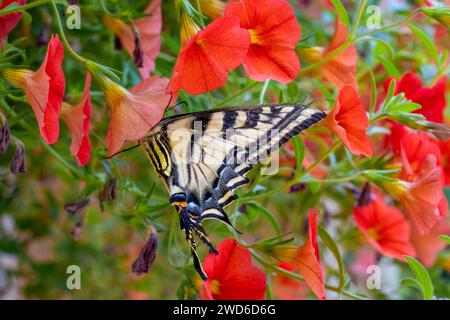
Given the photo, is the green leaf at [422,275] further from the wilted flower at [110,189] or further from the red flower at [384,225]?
the wilted flower at [110,189]

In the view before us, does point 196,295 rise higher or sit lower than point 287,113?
lower

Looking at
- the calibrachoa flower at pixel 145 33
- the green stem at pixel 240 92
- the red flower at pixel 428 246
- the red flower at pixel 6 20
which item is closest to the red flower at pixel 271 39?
the green stem at pixel 240 92

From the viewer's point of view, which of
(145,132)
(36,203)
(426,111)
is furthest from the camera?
(36,203)

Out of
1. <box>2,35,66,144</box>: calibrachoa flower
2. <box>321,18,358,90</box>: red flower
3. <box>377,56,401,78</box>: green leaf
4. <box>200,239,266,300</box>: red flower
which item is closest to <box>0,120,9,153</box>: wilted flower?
<box>2,35,66,144</box>: calibrachoa flower

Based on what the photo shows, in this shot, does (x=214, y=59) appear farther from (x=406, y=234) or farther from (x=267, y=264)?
(x=406, y=234)

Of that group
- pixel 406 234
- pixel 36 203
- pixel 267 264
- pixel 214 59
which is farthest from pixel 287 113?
pixel 36 203

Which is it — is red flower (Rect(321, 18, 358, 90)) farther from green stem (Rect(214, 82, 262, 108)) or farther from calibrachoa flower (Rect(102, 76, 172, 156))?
calibrachoa flower (Rect(102, 76, 172, 156))

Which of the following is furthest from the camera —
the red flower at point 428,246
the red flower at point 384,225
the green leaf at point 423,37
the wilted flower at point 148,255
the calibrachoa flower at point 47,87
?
the red flower at point 428,246
